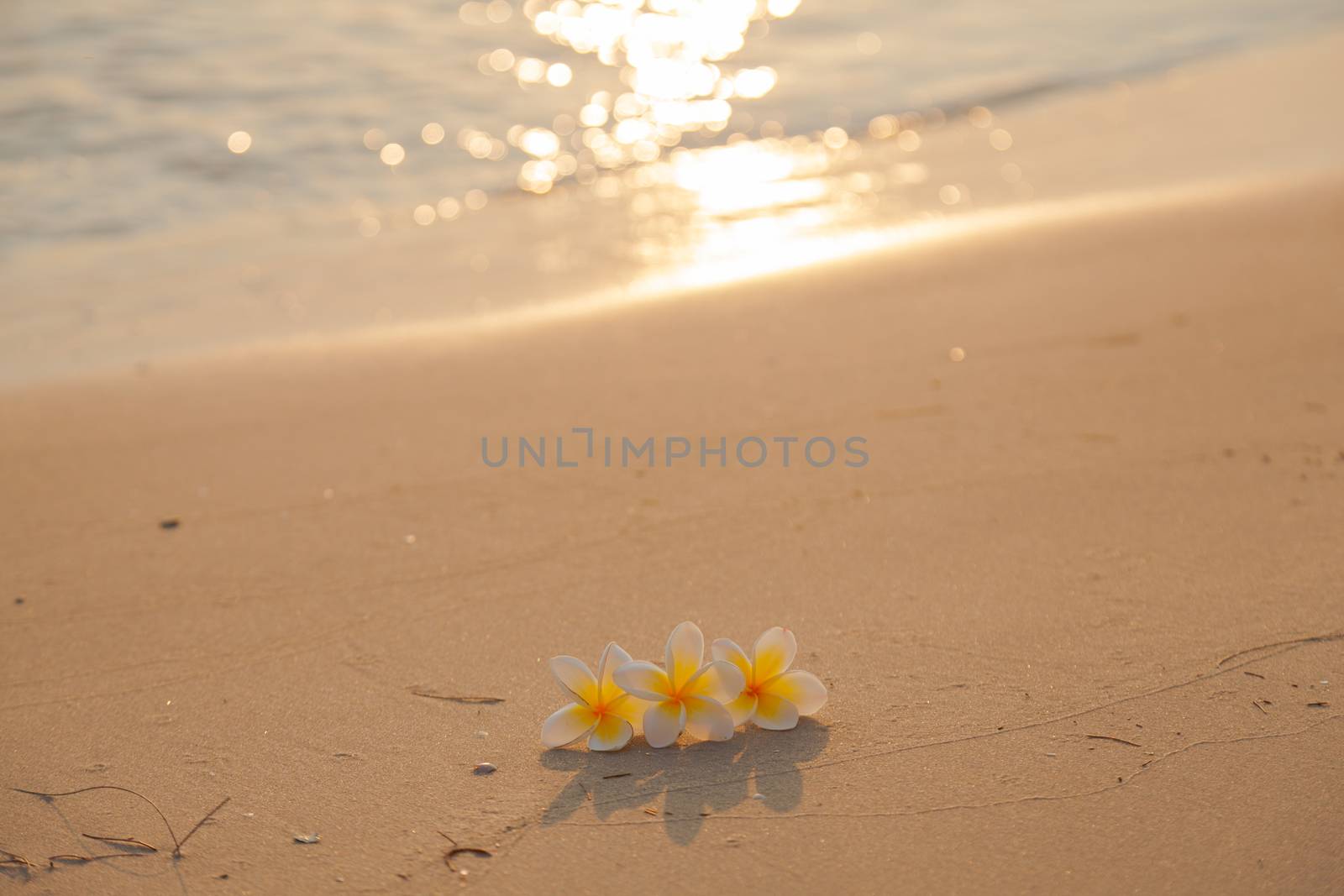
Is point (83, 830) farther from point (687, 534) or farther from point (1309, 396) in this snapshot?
point (1309, 396)

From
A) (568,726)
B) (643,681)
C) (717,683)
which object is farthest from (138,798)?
(717,683)

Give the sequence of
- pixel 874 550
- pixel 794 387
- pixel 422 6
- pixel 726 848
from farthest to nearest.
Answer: pixel 422 6
pixel 794 387
pixel 874 550
pixel 726 848

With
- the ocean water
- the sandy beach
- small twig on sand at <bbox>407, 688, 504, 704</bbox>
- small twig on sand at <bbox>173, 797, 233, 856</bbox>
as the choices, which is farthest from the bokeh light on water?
small twig on sand at <bbox>173, 797, 233, 856</bbox>

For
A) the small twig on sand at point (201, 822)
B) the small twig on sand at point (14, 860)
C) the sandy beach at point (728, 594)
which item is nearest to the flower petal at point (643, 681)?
the sandy beach at point (728, 594)

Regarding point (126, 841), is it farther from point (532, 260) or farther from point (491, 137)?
point (491, 137)

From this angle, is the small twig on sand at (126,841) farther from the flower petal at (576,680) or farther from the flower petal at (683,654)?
the flower petal at (683,654)

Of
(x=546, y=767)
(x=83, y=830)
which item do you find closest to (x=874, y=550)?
(x=546, y=767)
